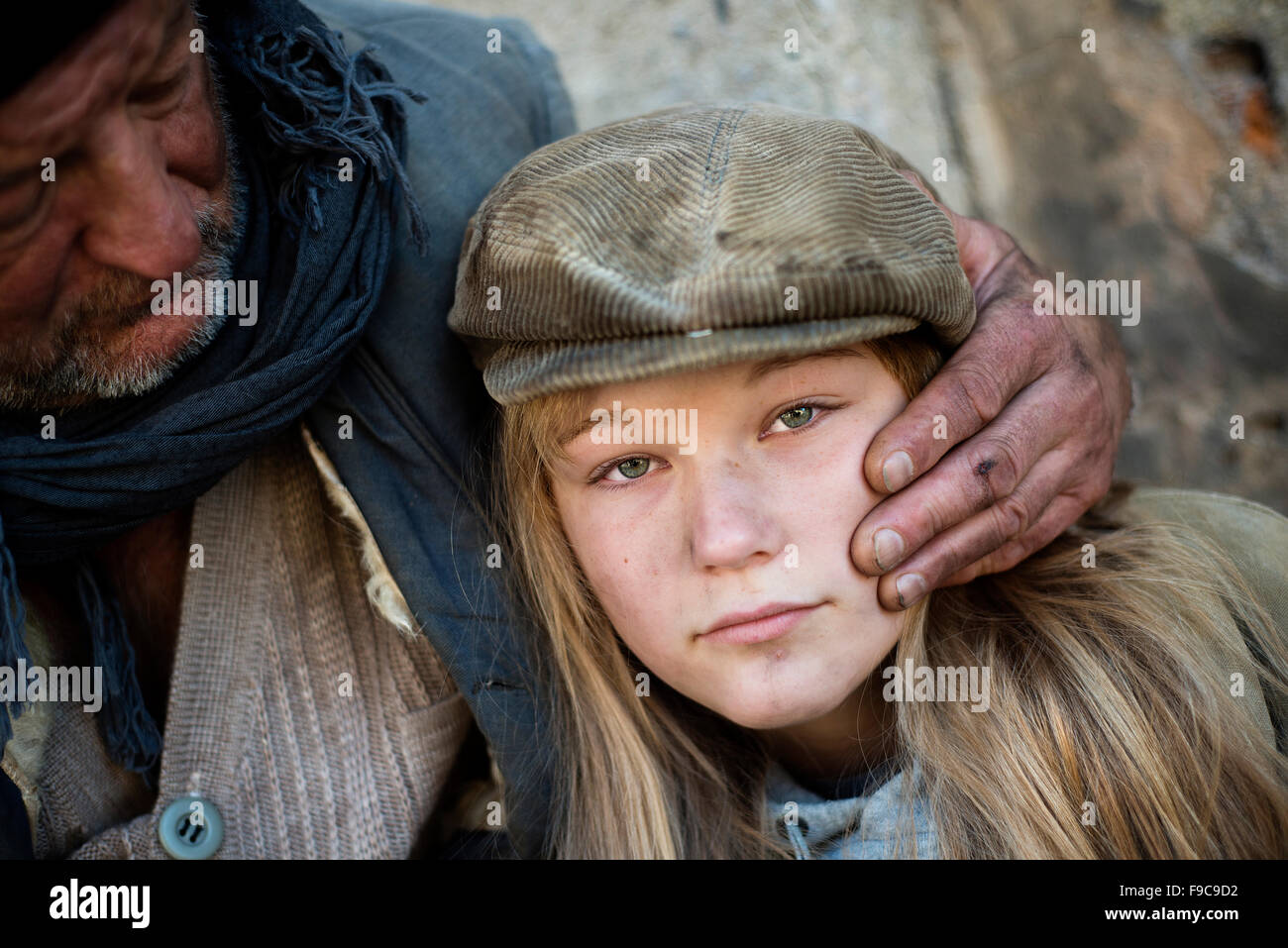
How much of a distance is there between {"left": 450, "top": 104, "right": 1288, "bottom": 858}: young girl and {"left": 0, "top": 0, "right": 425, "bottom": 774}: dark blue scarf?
0.18 metres

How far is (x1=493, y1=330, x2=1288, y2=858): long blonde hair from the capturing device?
1239mm

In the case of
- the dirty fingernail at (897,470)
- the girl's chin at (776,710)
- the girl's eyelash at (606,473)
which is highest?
the girl's eyelash at (606,473)

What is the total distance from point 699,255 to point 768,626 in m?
0.42

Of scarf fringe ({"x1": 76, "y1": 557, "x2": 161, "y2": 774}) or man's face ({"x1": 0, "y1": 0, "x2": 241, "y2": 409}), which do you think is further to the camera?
scarf fringe ({"x1": 76, "y1": 557, "x2": 161, "y2": 774})

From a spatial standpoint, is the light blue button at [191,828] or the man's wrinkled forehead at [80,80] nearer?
the man's wrinkled forehead at [80,80]

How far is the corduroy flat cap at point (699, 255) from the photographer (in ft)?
3.56

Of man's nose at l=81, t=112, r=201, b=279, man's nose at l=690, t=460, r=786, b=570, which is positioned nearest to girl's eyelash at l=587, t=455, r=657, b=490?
man's nose at l=690, t=460, r=786, b=570

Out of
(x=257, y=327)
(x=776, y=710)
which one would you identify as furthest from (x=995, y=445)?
(x=257, y=327)

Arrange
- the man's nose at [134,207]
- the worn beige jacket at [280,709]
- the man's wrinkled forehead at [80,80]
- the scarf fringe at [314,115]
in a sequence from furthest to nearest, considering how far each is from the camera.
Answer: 1. the worn beige jacket at [280,709]
2. the scarf fringe at [314,115]
3. the man's nose at [134,207]
4. the man's wrinkled forehead at [80,80]

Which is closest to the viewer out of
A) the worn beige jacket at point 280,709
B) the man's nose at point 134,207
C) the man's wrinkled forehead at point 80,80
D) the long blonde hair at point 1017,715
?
the man's wrinkled forehead at point 80,80

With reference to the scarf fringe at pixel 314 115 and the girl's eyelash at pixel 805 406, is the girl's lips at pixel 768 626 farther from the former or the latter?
the scarf fringe at pixel 314 115

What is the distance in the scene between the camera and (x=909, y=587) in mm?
1221
